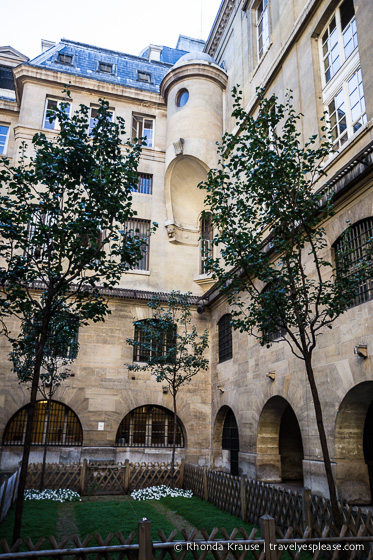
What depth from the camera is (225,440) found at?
2073cm

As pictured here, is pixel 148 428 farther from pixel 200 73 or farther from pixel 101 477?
pixel 200 73

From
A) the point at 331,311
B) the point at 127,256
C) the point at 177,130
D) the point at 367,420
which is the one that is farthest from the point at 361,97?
the point at 177,130

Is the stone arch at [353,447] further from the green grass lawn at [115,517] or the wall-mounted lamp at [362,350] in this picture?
the green grass lawn at [115,517]

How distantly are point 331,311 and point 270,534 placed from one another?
4072 mm

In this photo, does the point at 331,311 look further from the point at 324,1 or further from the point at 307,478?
the point at 324,1

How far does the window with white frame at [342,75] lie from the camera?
42.1 feet

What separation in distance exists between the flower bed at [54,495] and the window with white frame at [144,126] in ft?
59.6

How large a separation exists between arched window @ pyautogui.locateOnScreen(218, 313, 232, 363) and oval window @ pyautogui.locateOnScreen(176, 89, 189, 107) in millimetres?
12128

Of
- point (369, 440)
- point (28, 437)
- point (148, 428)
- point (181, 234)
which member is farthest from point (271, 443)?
point (181, 234)

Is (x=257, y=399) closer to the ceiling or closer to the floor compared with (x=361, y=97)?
closer to the floor

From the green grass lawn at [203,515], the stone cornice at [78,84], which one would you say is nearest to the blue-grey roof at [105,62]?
the stone cornice at [78,84]

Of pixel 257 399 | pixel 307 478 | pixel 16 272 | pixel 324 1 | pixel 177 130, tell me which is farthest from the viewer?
pixel 177 130

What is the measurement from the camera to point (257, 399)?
1633 centimetres

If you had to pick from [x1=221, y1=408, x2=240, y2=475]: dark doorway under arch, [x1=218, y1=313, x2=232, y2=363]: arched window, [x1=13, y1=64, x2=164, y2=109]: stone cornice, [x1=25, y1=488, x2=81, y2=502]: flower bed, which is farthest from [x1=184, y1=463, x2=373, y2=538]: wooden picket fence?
[x1=13, y1=64, x2=164, y2=109]: stone cornice
